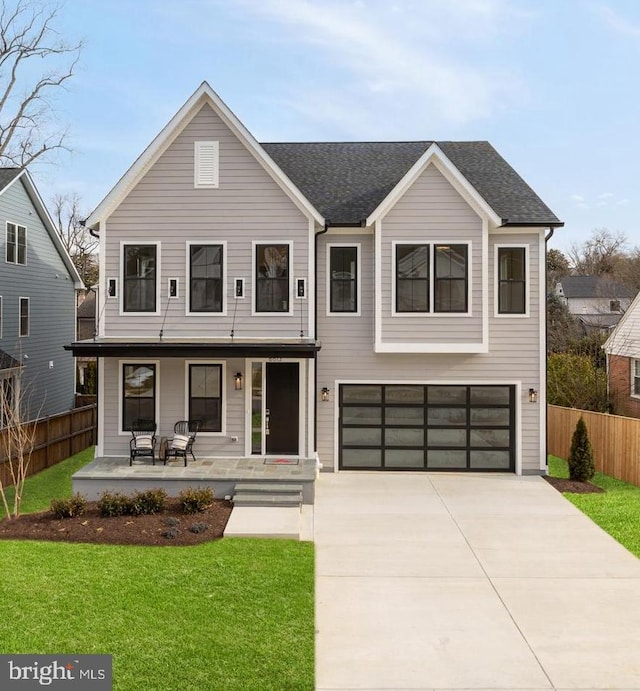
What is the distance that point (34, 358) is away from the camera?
68.7ft

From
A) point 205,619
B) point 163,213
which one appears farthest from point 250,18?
point 205,619

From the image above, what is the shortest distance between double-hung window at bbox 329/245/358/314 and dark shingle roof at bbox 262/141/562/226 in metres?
0.78

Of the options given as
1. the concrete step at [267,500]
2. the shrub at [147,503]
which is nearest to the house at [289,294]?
the concrete step at [267,500]

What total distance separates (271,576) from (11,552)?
3.95m

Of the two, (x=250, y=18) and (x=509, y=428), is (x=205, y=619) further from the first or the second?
(x=250, y=18)

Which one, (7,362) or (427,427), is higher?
(7,362)

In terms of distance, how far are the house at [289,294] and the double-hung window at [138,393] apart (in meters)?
0.04

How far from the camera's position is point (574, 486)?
1286cm

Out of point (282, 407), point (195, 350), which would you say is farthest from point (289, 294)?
point (282, 407)

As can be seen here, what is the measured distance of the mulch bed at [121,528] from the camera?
8930mm

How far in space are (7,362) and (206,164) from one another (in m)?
10.1

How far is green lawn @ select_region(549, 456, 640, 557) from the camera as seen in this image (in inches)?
378

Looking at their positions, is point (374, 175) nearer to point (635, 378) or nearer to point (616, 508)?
point (616, 508)

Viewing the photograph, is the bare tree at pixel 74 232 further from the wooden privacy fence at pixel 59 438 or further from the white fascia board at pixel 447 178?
the white fascia board at pixel 447 178
